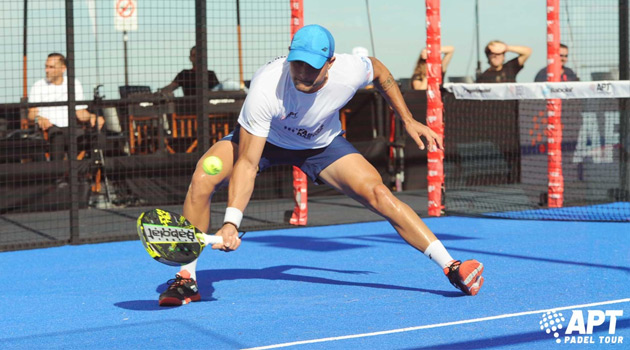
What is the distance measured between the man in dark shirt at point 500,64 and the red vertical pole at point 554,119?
178cm

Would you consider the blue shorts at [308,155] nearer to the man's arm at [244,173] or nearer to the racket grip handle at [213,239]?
the man's arm at [244,173]

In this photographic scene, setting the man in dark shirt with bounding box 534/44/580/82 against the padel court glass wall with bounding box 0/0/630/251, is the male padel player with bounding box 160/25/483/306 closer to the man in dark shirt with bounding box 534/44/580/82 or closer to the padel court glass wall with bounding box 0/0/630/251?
the padel court glass wall with bounding box 0/0/630/251

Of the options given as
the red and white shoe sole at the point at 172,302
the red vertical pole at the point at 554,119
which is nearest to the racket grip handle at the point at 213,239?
the red and white shoe sole at the point at 172,302

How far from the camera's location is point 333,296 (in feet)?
21.9

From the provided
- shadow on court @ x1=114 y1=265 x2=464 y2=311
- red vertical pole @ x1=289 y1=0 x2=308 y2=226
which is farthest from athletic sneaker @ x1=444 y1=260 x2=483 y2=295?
red vertical pole @ x1=289 y1=0 x2=308 y2=226

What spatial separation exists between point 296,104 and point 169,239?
1238 mm

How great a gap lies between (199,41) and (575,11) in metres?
5.64

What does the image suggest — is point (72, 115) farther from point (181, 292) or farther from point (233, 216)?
point (233, 216)

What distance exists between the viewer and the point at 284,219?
11.5 m

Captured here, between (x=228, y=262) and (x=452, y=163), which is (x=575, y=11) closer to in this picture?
(x=452, y=163)

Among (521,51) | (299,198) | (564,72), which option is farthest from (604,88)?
(299,198)

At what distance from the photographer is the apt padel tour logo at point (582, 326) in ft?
16.6

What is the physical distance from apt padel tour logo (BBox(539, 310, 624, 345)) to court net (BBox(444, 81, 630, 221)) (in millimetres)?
5481

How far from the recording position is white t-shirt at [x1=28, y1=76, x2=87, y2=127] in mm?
12086
